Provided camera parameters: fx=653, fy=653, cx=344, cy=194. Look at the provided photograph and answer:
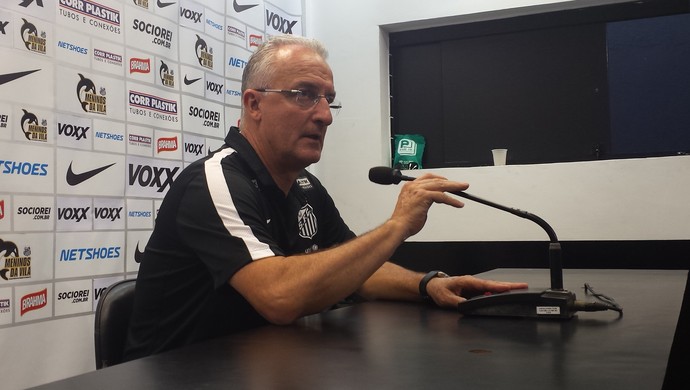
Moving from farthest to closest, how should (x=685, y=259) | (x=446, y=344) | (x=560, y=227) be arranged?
1. (x=560, y=227)
2. (x=685, y=259)
3. (x=446, y=344)

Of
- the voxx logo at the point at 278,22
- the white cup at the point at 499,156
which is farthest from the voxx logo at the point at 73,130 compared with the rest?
the white cup at the point at 499,156

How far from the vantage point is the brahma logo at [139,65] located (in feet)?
8.16

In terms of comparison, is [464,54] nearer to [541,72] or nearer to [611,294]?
[541,72]

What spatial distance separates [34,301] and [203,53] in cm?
133

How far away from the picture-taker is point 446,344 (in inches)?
38.7

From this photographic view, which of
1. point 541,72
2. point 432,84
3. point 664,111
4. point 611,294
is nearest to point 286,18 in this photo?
point 432,84

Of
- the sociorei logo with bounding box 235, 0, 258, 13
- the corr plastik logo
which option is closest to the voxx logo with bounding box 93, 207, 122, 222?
the sociorei logo with bounding box 235, 0, 258, 13

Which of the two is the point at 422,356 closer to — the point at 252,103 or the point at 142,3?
the point at 252,103

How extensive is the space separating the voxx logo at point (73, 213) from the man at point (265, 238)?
81 cm

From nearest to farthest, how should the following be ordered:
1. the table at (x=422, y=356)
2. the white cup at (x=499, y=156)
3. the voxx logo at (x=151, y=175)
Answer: the table at (x=422, y=356) < the voxx logo at (x=151, y=175) < the white cup at (x=499, y=156)

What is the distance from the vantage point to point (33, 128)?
2.08 m

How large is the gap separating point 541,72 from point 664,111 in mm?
620

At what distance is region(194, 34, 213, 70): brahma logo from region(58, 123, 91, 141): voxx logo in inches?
29.3

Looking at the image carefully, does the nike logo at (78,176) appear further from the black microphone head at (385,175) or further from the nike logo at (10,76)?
the black microphone head at (385,175)
